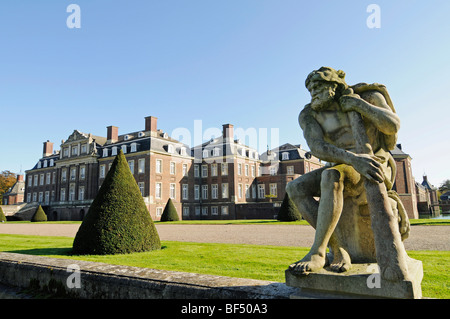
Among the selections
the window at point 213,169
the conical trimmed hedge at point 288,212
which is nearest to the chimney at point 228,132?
the window at point 213,169

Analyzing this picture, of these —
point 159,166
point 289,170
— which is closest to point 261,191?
point 289,170

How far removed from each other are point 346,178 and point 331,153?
226 mm

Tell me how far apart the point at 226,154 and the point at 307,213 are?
115 ft

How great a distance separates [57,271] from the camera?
3.89 m

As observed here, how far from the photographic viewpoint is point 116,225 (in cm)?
776

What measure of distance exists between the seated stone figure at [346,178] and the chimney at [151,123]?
34178 mm

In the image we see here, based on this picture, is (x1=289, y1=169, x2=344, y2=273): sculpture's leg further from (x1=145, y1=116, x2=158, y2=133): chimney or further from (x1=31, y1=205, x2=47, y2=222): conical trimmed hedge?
(x1=31, y1=205, x2=47, y2=222): conical trimmed hedge

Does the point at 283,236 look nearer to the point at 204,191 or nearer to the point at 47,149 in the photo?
the point at 204,191

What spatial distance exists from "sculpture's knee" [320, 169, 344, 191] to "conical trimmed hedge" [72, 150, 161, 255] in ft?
20.8

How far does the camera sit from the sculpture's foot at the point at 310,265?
90.4 inches

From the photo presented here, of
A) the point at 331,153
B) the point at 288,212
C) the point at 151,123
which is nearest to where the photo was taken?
the point at 331,153

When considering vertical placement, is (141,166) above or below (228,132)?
below

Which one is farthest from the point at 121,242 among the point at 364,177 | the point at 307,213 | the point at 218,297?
the point at 364,177

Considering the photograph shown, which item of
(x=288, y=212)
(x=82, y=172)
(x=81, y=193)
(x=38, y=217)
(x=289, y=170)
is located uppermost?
(x=82, y=172)
